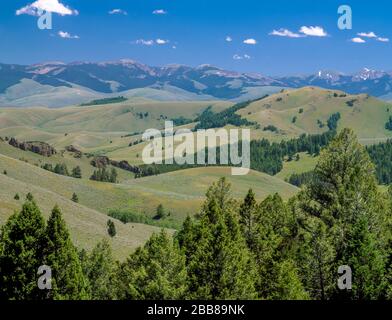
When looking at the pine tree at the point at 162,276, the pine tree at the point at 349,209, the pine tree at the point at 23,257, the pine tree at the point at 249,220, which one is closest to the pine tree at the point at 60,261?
the pine tree at the point at 23,257

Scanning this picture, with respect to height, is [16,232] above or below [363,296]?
above

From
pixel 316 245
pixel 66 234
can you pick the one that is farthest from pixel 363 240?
pixel 66 234

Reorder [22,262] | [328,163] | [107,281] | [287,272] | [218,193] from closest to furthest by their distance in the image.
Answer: [22,262], [287,272], [328,163], [218,193], [107,281]

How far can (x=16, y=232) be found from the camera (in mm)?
40156

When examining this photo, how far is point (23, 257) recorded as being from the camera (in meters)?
39.0

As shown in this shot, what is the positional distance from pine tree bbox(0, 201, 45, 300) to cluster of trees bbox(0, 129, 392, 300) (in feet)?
0.24

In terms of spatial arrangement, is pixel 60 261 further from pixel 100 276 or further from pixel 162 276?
pixel 100 276

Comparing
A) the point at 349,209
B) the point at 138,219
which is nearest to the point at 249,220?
the point at 349,209

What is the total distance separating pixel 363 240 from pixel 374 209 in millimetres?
7167

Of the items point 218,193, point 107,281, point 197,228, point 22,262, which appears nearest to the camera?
point 22,262

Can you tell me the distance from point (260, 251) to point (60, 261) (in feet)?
70.1

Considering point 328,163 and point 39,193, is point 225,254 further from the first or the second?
point 39,193

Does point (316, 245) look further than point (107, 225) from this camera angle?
No

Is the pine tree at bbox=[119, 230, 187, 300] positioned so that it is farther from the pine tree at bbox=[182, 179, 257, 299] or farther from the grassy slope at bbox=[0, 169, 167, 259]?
the grassy slope at bbox=[0, 169, 167, 259]
